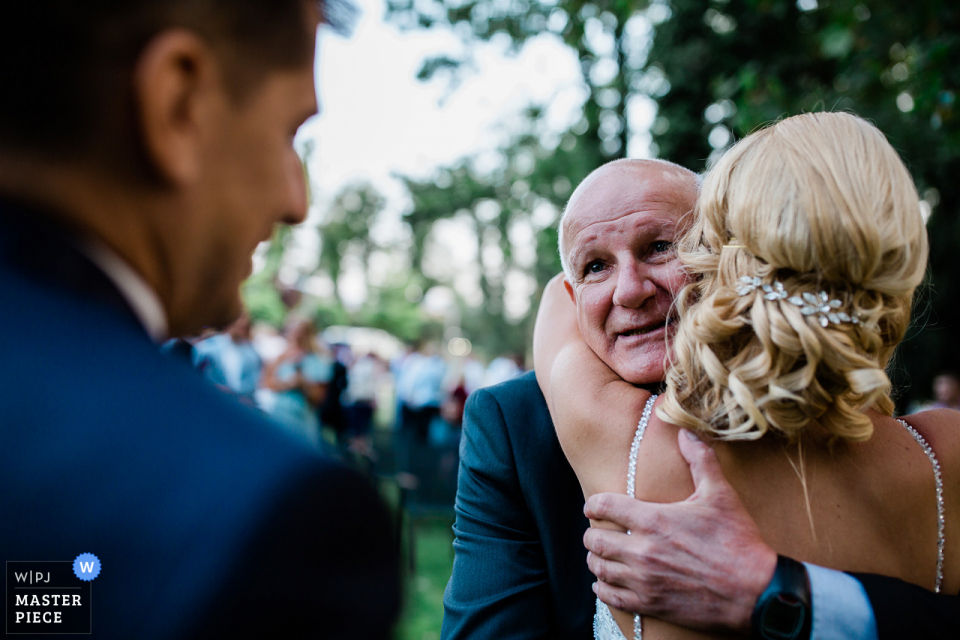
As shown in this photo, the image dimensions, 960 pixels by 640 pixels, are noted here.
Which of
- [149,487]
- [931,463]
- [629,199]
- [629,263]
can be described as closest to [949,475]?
[931,463]

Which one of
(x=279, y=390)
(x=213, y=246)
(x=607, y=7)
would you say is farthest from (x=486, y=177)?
(x=213, y=246)

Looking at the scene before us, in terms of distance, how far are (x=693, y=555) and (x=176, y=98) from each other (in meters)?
1.43

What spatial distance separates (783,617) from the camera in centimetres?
146

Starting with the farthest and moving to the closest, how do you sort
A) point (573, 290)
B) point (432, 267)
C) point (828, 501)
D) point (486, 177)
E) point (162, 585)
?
1. point (432, 267)
2. point (486, 177)
3. point (573, 290)
4. point (828, 501)
5. point (162, 585)

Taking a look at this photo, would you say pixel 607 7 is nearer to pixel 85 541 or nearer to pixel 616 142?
pixel 616 142

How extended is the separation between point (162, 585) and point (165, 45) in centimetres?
62

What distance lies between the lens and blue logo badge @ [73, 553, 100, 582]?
0.67m

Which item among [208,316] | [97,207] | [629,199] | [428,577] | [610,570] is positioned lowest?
[428,577]

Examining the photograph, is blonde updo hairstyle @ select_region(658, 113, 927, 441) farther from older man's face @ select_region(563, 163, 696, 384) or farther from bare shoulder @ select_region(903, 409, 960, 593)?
older man's face @ select_region(563, 163, 696, 384)

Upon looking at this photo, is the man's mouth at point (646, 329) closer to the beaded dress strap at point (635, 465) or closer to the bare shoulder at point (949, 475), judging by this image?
the beaded dress strap at point (635, 465)

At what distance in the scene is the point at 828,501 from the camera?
61.4 inches

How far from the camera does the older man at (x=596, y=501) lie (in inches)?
60.1

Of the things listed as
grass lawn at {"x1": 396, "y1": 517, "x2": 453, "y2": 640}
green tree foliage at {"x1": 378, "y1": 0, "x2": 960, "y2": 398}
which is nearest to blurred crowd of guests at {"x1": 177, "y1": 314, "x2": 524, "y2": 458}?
grass lawn at {"x1": 396, "y1": 517, "x2": 453, "y2": 640}

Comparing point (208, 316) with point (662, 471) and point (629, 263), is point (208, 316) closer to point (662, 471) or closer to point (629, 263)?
point (662, 471)
